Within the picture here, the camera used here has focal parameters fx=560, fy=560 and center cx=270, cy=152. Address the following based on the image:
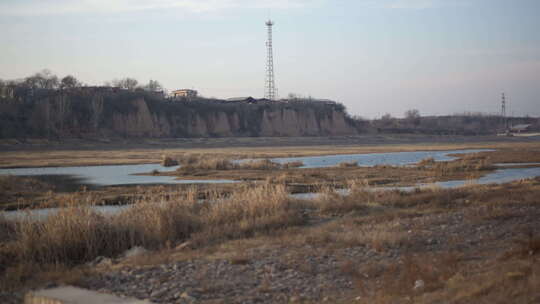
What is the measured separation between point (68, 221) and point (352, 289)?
7039 mm

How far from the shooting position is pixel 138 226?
546 inches

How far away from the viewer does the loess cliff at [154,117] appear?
7588cm

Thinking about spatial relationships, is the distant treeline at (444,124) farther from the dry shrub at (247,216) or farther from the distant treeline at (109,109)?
the dry shrub at (247,216)

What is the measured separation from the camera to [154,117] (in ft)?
295

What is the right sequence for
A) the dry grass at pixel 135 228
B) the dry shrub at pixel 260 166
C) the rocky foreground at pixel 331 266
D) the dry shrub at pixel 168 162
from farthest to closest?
the dry shrub at pixel 168 162 → the dry shrub at pixel 260 166 → the dry grass at pixel 135 228 → the rocky foreground at pixel 331 266

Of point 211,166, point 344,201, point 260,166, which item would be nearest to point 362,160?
point 260,166

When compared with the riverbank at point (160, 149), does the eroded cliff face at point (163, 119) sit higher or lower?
higher

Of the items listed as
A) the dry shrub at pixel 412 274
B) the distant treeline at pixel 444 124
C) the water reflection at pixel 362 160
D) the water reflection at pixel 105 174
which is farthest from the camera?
the distant treeline at pixel 444 124

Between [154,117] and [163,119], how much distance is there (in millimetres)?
1528

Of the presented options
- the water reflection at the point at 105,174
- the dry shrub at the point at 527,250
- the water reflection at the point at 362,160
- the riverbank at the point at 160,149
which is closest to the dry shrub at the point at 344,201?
the dry shrub at the point at 527,250

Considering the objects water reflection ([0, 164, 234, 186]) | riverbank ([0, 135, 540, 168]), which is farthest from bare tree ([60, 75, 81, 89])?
water reflection ([0, 164, 234, 186])

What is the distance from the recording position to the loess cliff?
7588cm

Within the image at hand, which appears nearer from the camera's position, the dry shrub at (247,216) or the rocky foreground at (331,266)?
the rocky foreground at (331,266)

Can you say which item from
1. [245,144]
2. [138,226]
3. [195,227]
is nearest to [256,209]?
[195,227]
